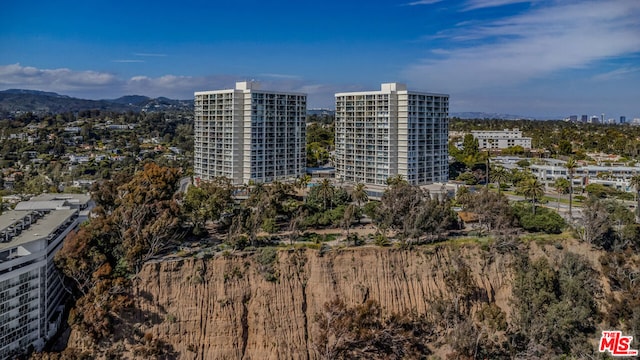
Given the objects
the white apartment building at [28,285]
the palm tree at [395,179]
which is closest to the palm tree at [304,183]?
the palm tree at [395,179]

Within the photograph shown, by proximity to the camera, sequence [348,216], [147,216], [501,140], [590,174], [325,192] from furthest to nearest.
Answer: [501,140], [590,174], [325,192], [348,216], [147,216]

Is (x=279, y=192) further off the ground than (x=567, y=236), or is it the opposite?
(x=279, y=192)

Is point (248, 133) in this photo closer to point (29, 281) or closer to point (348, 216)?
point (348, 216)

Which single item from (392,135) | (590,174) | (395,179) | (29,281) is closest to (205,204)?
(29,281)

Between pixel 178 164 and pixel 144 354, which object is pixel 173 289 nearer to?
pixel 144 354

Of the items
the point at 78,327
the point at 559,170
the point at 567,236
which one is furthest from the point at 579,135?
the point at 78,327

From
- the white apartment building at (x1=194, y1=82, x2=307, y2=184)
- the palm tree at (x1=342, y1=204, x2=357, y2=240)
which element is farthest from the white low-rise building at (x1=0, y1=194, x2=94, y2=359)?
the white apartment building at (x1=194, y1=82, x2=307, y2=184)
